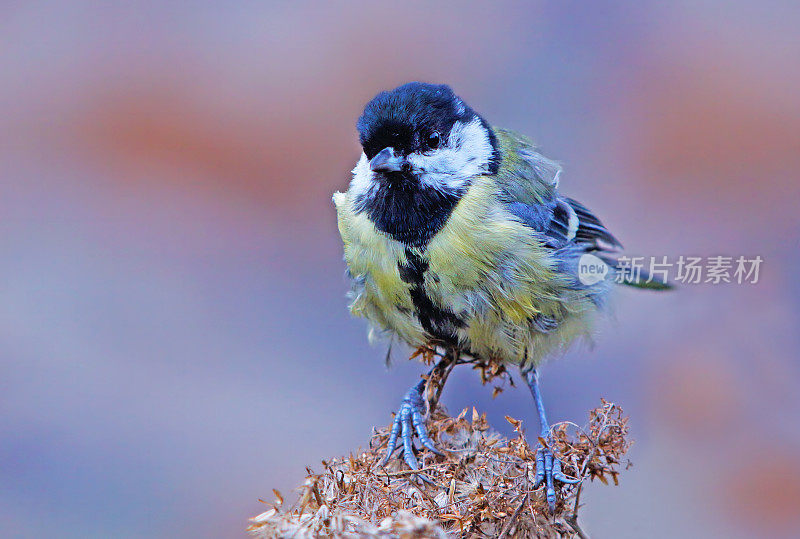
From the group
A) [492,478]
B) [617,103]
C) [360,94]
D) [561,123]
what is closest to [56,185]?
[360,94]

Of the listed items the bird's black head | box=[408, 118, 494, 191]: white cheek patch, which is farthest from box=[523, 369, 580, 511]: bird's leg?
box=[408, 118, 494, 191]: white cheek patch

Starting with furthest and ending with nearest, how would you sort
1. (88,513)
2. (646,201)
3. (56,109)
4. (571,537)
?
1. (56,109)
2. (646,201)
3. (88,513)
4. (571,537)

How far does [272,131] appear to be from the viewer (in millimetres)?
4020

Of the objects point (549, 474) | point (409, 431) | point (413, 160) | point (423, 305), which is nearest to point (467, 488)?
point (549, 474)

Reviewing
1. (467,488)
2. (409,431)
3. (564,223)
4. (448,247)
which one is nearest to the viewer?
(467,488)

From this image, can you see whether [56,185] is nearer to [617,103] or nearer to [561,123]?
[561,123]

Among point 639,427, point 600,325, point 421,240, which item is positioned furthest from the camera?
point 639,427

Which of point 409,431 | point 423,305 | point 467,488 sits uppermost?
point 423,305

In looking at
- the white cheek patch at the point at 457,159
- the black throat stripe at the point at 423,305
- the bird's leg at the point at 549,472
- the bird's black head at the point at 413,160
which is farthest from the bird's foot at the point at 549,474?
the white cheek patch at the point at 457,159

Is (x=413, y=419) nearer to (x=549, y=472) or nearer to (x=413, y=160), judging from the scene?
(x=549, y=472)

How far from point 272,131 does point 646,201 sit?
1887 millimetres

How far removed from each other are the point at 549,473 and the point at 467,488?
177 mm

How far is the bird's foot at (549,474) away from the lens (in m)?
1.67

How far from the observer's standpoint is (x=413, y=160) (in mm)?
2117
